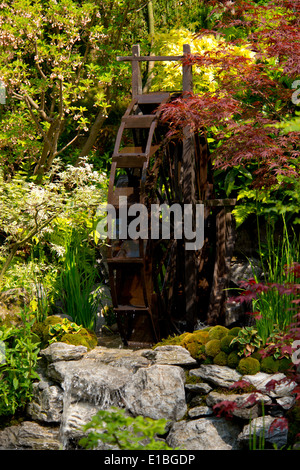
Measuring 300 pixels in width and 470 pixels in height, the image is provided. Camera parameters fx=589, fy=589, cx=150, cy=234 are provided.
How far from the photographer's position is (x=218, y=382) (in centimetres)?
541

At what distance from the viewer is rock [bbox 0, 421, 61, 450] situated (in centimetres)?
571

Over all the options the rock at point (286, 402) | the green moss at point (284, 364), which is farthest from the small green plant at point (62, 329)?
the rock at point (286, 402)

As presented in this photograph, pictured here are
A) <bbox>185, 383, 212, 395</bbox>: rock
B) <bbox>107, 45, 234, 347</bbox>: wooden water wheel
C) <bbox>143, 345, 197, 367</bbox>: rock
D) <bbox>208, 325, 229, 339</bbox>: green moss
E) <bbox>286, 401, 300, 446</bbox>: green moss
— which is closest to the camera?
<bbox>286, 401, 300, 446</bbox>: green moss

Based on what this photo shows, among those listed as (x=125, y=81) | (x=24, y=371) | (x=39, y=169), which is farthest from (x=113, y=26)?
(x=24, y=371)

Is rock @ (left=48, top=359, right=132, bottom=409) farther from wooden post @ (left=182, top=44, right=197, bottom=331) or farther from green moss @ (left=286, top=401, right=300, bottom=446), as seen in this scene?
green moss @ (left=286, top=401, right=300, bottom=446)

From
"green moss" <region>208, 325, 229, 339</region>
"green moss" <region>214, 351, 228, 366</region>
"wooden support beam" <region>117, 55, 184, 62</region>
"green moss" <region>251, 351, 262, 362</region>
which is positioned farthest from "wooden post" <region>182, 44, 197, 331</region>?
"green moss" <region>251, 351, 262, 362</region>

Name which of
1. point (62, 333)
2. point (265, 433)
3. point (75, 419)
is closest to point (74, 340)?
point (62, 333)

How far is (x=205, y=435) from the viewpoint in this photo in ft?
17.0

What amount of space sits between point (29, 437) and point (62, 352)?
89 centimetres

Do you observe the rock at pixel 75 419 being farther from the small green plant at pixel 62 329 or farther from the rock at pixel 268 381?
the rock at pixel 268 381

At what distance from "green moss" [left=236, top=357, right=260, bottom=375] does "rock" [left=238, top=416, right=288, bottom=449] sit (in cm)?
52

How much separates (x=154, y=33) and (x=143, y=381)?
6.61 metres

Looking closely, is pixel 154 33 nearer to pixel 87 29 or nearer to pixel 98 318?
pixel 87 29

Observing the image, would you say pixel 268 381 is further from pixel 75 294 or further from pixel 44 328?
pixel 75 294
